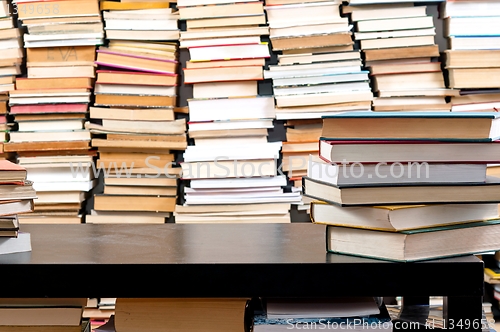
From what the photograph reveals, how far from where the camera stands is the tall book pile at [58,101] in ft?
8.41

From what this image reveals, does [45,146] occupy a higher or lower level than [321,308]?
higher

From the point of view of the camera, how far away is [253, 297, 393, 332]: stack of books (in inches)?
43.9

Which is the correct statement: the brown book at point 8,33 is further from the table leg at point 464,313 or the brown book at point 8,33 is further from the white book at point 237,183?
the table leg at point 464,313

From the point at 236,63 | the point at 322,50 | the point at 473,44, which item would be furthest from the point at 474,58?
the point at 236,63

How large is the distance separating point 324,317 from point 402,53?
5.28 ft

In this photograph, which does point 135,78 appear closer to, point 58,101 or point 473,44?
point 58,101

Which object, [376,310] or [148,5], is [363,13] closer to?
[148,5]

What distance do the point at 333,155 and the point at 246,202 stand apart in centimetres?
144

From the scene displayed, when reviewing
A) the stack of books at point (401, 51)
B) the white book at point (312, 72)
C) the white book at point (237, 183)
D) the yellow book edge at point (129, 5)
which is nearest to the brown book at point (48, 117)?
the yellow book edge at point (129, 5)

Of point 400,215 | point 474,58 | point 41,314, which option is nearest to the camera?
point 400,215

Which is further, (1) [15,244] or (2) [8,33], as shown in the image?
(2) [8,33]

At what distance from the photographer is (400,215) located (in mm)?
1067

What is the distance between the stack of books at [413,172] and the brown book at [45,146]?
5.47 ft

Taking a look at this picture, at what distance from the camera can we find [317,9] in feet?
8.21
